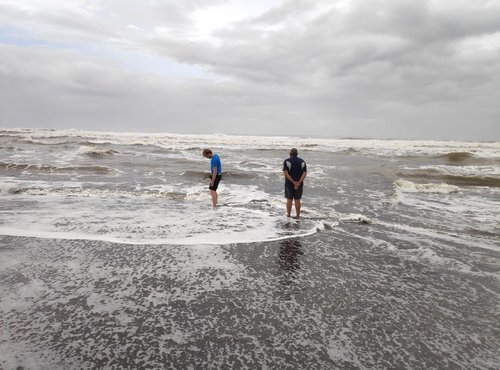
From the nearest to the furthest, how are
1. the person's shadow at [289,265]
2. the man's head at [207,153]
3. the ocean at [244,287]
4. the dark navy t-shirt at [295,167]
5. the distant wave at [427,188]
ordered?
the ocean at [244,287] < the person's shadow at [289,265] < the dark navy t-shirt at [295,167] < the man's head at [207,153] < the distant wave at [427,188]

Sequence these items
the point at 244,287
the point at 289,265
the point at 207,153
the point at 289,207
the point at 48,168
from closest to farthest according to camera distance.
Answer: the point at 244,287 → the point at 289,265 → the point at 289,207 → the point at 207,153 → the point at 48,168

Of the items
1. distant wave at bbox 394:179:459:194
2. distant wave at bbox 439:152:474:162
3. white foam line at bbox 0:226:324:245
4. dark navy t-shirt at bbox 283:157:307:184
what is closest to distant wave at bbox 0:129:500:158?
distant wave at bbox 439:152:474:162

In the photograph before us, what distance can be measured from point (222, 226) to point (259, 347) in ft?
15.3

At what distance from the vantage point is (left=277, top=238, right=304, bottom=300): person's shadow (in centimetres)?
459

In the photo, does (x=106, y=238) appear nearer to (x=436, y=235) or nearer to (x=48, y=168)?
(x=436, y=235)

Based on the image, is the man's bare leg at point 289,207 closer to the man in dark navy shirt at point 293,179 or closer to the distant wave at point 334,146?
the man in dark navy shirt at point 293,179

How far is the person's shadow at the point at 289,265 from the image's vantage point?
459 cm

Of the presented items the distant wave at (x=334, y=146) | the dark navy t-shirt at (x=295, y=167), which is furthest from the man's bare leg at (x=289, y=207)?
the distant wave at (x=334, y=146)

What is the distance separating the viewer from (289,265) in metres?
5.48

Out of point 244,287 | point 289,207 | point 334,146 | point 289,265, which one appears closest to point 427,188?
point 289,207

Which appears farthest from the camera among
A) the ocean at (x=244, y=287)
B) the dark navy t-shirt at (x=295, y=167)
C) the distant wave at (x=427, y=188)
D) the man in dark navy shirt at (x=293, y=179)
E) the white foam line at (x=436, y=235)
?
the distant wave at (x=427, y=188)

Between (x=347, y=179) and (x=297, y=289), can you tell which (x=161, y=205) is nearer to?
(x=297, y=289)

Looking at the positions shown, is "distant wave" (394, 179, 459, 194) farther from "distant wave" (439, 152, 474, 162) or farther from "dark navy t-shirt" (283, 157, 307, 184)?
"distant wave" (439, 152, 474, 162)

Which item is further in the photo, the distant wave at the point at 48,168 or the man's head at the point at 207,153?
the distant wave at the point at 48,168
